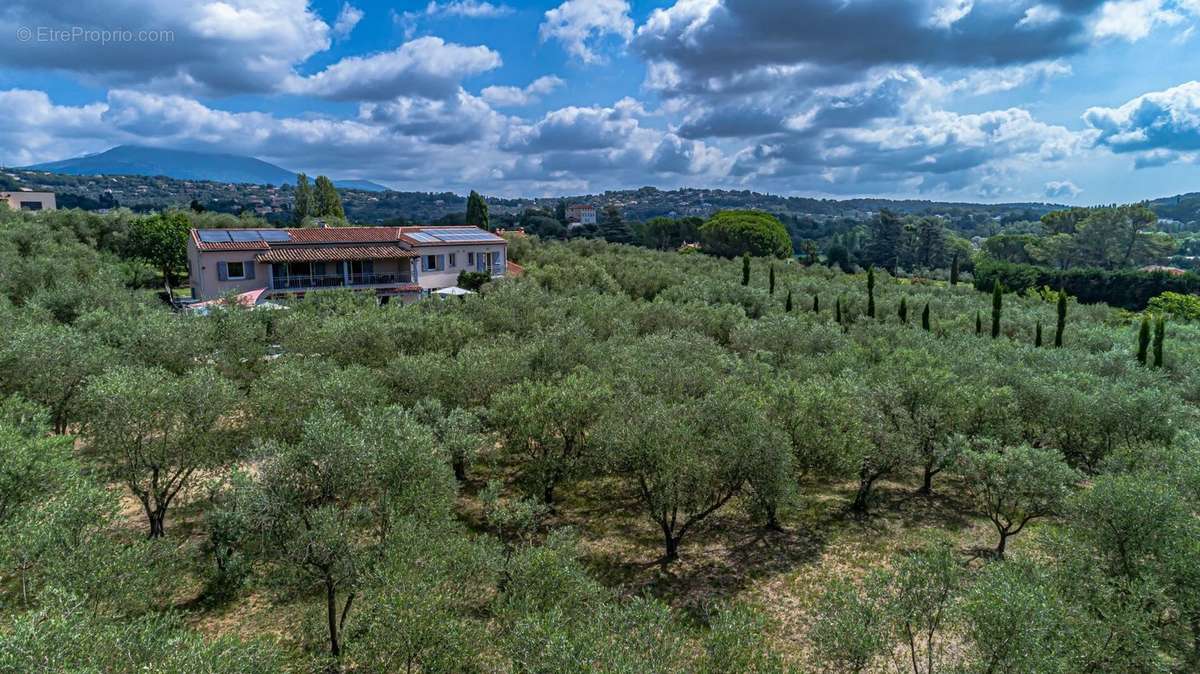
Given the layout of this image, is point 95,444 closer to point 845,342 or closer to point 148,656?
point 148,656

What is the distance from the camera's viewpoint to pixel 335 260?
51.6 metres

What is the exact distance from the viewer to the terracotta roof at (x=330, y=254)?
49.7 metres

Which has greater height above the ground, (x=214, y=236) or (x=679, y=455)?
(x=214, y=236)

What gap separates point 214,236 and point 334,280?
10.6 metres

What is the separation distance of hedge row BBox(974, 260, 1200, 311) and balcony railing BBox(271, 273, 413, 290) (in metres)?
75.9

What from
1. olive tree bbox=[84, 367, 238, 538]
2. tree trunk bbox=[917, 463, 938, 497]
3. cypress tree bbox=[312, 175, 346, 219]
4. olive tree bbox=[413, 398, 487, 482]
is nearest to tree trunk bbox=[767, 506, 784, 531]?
tree trunk bbox=[917, 463, 938, 497]

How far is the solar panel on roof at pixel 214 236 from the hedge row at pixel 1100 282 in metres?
89.6

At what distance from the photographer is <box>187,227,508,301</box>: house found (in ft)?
161

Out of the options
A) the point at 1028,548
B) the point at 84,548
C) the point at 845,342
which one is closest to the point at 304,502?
the point at 84,548

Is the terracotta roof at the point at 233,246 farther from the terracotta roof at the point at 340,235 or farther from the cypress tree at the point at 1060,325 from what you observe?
the cypress tree at the point at 1060,325

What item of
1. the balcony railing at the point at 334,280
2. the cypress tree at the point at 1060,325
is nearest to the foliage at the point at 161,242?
the balcony railing at the point at 334,280

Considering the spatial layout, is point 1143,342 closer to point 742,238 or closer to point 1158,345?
point 1158,345

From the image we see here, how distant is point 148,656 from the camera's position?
952 centimetres

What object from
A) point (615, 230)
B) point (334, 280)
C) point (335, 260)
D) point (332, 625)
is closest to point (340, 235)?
point (335, 260)
